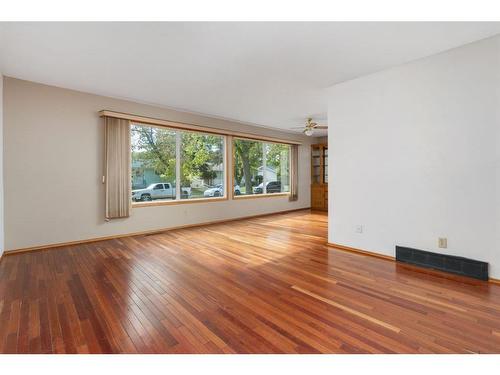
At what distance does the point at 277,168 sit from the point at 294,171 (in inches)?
22.6

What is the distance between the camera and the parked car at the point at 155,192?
4965 mm

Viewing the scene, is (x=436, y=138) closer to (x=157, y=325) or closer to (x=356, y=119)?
(x=356, y=119)

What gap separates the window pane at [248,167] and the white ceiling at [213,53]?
8.12 ft

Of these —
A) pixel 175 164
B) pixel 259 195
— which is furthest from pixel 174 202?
pixel 259 195

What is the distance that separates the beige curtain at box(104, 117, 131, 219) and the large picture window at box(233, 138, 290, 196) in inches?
106

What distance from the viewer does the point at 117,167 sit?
4508 mm

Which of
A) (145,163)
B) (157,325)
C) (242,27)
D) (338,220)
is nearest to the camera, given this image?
(157,325)

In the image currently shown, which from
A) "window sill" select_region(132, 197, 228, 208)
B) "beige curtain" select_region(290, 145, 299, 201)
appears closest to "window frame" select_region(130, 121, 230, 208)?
"window sill" select_region(132, 197, 228, 208)

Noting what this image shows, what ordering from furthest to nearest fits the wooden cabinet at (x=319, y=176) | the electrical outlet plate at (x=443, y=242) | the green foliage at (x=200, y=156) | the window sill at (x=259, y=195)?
the wooden cabinet at (x=319, y=176)
the window sill at (x=259, y=195)
the green foliage at (x=200, y=156)
the electrical outlet plate at (x=443, y=242)

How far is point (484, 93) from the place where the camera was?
2619 millimetres

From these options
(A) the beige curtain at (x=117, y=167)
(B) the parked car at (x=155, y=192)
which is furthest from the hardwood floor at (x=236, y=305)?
(B) the parked car at (x=155, y=192)

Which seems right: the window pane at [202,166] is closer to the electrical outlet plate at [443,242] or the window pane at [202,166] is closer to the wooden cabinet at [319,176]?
the wooden cabinet at [319,176]
